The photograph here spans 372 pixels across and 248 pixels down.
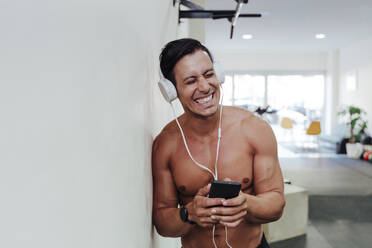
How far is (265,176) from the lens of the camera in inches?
43.0

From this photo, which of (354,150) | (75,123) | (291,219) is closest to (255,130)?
(75,123)

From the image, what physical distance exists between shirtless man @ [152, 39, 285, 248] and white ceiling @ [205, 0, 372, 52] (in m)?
2.65

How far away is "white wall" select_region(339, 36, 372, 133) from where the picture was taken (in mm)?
6926

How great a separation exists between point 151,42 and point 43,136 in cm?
81

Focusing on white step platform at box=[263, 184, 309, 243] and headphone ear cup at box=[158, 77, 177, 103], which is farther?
white step platform at box=[263, 184, 309, 243]

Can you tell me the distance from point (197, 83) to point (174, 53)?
12 cm

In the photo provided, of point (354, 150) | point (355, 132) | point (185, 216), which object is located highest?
point (185, 216)

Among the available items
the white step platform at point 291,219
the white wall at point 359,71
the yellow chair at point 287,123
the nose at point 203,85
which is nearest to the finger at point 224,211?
the nose at point 203,85

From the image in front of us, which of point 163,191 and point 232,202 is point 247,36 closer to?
point 163,191

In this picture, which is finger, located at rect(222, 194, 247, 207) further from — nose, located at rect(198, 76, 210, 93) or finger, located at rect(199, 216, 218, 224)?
nose, located at rect(198, 76, 210, 93)

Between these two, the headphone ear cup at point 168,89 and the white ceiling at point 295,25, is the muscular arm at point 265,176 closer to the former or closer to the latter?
the headphone ear cup at point 168,89

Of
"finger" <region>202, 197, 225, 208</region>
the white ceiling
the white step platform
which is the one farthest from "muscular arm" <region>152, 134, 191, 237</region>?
the white ceiling

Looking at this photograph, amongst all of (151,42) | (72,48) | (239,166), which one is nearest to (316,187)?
(239,166)

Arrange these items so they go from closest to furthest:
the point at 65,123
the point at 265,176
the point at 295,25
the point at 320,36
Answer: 1. the point at 65,123
2. the point at 265,176
3. the point at 295,25
4. the point at 320,36
